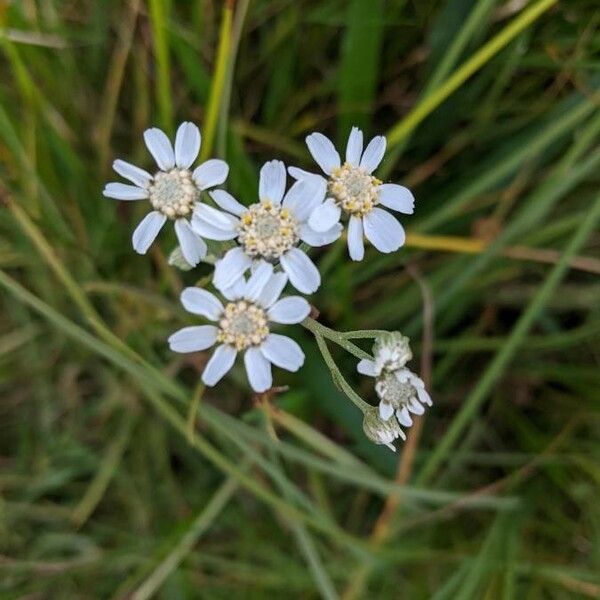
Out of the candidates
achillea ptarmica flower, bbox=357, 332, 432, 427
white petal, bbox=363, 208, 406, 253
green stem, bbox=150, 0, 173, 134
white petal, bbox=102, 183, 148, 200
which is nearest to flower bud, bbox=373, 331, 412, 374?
achillea ptarmica flower, bbox=357, 332, 432, 427

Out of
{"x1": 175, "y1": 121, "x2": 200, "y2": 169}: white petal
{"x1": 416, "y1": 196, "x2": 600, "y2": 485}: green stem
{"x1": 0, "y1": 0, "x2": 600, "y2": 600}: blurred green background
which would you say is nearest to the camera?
{"x1": 175, "y1": 121, "x2": 200, "y2": 169}: white petal

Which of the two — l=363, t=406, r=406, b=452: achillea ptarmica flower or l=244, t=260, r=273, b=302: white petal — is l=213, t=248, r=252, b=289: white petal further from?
l=363, t=406, r=406, b=452: achillea ptarmica flower

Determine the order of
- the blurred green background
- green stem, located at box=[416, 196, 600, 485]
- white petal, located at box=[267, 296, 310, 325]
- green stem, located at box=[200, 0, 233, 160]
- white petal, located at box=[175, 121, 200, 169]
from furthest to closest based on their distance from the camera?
the blurred green background
green stem, located at box=[416, 196, 600, 485]
green stem, located at box=[200, 0, 233, 160]
white petal, located at box=[175, 121, 200, 169]
white petal, located at box=[267, 296, 310, 325]

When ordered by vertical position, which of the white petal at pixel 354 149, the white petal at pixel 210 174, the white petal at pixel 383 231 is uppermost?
the white petal at pixel 354 149

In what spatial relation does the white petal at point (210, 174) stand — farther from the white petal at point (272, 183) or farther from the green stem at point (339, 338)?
the green stem at point (339, 338)

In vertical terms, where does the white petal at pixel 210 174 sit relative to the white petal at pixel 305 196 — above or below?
below

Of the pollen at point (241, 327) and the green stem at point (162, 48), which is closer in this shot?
the pollen at point (241, 327)

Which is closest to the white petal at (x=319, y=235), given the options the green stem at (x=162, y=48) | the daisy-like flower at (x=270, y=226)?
the daisy-like flower at (x=270, y=226)

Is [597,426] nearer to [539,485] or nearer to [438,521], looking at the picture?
[539,485]
